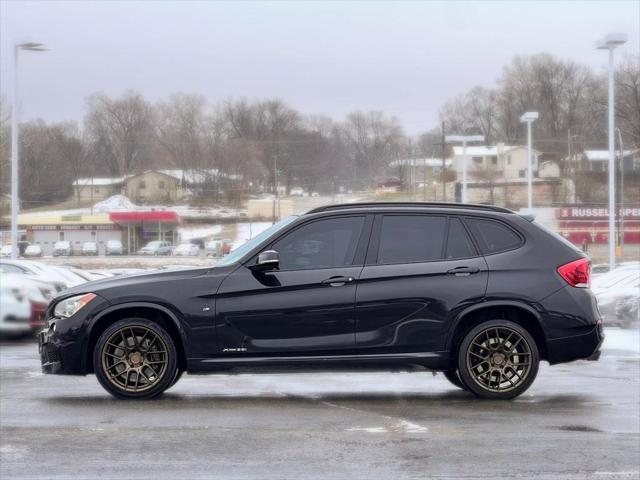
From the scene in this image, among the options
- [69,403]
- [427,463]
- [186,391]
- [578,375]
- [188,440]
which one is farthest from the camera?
[578,375]

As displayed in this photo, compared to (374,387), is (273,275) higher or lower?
higher

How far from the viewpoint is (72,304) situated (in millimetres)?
8648

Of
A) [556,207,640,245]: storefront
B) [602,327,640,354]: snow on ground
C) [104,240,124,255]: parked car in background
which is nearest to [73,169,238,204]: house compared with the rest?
[104,240,124,255]: parked car in background

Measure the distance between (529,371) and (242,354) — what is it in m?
2.30

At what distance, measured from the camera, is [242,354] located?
335 inches

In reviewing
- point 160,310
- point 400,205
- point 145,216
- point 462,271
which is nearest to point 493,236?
point 462,271

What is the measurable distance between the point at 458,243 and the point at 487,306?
58 cm

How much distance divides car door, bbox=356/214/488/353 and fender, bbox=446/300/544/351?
1.8 inches

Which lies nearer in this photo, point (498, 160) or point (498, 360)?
point (498, 360)

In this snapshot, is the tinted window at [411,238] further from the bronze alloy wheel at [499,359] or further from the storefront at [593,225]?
the storefront at [593,225]

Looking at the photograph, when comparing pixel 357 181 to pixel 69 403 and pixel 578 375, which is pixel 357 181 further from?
pixel 69 403

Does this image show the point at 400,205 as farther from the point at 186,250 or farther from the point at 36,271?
the point at 186,250

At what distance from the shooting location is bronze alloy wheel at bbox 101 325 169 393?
8.53 metres

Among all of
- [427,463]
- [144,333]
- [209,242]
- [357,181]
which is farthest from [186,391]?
[209,242]
